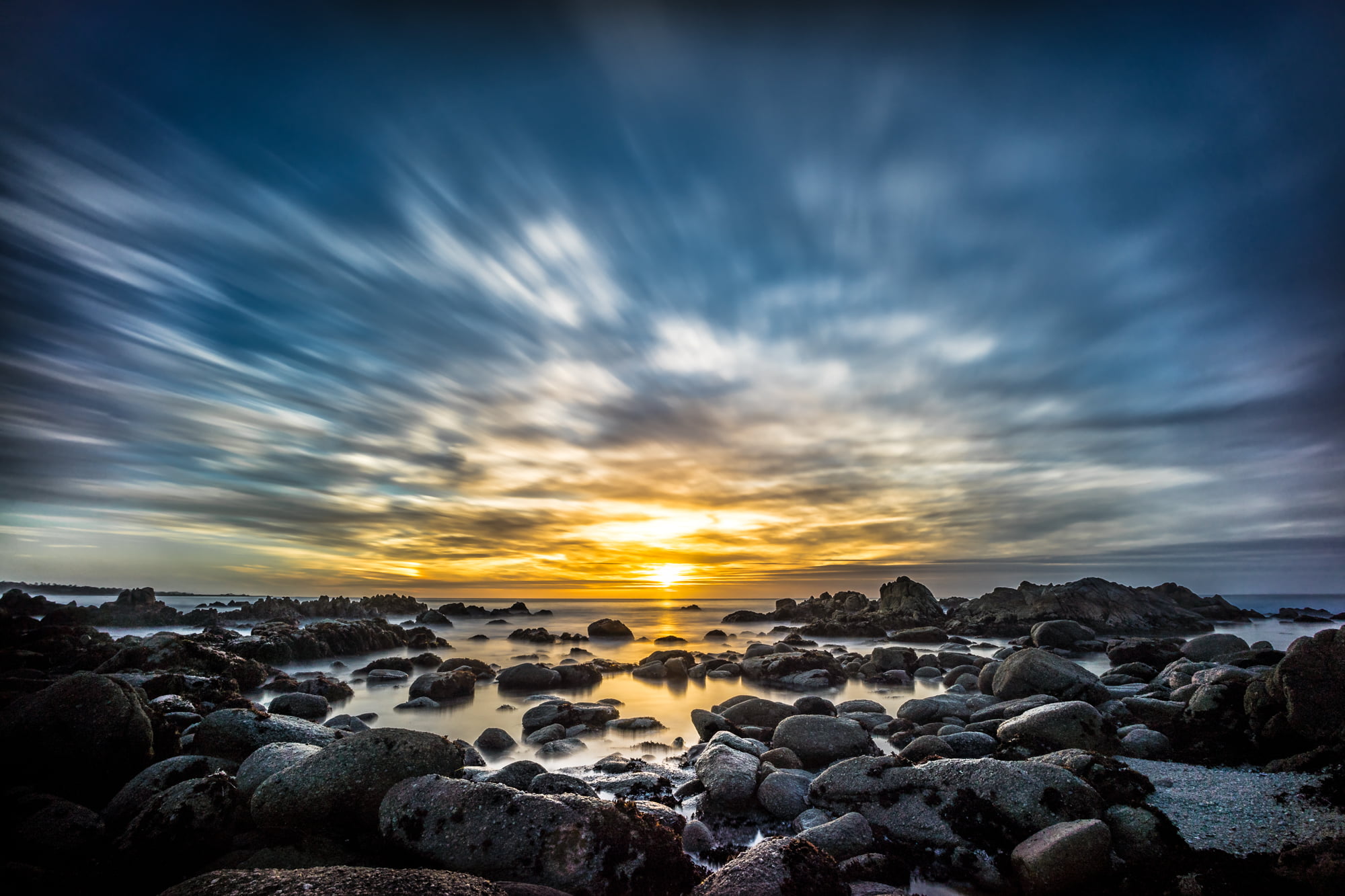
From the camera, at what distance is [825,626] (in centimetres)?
5478

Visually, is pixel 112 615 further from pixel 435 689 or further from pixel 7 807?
pixel 7 807

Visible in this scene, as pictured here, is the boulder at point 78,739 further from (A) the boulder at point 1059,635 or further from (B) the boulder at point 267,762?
(A) the boulder at point 1059,635

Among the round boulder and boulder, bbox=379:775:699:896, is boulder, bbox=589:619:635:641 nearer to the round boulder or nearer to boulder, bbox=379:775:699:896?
the round boulder

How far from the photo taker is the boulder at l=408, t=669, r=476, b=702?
21.4 metres

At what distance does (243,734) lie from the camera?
995cm

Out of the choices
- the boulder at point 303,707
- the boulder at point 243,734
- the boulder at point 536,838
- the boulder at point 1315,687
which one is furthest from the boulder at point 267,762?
the boulder at point 1315,687

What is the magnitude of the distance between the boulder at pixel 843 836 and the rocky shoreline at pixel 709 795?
0.04 meters

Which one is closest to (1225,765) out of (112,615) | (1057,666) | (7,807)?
(1057,666)

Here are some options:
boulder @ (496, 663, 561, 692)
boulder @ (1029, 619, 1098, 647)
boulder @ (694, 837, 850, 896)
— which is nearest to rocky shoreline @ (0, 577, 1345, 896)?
boulder @ (694, 837, 850, 896)

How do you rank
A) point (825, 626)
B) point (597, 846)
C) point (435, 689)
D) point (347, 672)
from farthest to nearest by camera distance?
1. point (825, 626)
2. point (347, 672)
3. point (435, 689)
4. point (597, 846)

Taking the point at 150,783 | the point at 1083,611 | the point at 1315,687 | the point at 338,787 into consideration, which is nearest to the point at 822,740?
the point at 1315,687

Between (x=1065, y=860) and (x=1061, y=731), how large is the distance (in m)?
5.79

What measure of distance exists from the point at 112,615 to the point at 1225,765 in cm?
6050

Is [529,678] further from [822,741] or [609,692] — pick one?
[822,741]
